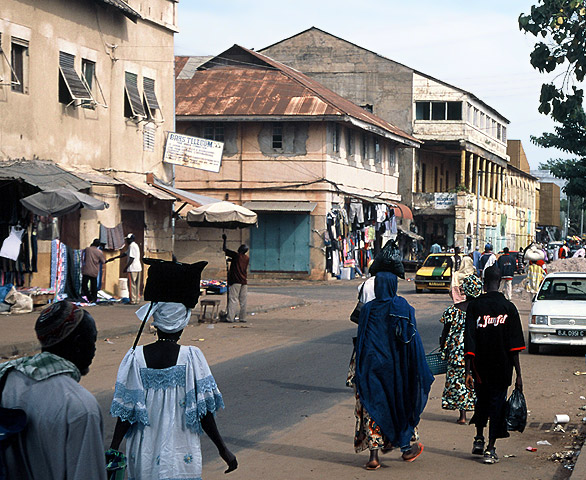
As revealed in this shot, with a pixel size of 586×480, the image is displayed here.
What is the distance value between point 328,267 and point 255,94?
8484 millimetres

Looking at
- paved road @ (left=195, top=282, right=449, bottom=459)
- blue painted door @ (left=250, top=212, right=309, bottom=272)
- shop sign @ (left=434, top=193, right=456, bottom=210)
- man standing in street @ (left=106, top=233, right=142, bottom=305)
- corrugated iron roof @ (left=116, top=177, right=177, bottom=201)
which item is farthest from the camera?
shop sign @ (left=434, top=193, right=456, bottom=210)

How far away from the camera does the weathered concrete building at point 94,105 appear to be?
2098cm

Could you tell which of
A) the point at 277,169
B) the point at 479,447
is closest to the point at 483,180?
the point at 277,169

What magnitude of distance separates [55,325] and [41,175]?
1694cm

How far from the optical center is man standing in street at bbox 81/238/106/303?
72.9 ft

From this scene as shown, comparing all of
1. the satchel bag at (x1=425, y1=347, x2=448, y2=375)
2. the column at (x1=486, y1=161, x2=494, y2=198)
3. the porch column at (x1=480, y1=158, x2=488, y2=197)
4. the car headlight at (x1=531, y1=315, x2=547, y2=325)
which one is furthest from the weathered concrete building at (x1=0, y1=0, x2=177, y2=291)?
the column at (x1=486, y1=161, x2=494, y2=198)

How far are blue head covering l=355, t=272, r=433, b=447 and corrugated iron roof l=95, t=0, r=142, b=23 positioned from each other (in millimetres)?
18139

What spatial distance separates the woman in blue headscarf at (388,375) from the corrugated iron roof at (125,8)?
18153mm

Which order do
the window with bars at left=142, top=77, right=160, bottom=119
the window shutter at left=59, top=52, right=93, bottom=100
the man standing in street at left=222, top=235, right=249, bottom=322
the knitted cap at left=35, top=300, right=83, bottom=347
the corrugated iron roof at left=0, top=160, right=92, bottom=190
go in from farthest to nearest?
the window with bars at left=142, top=77, right=160, bottom=119, the window shutter at left=59, top=52, right=93, bottom=100, the man standing in street at left=222, top=235, right=249, bottom=322, the corrugated iron roof at left=0, top=160, right=92, bottom=190, the knitted cap at left=35, top=300, right=83, bottom=347

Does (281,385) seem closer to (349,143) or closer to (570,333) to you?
(570,333)

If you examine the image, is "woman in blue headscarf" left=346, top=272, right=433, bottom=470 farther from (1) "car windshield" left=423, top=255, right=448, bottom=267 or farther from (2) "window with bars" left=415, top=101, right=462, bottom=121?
(2) "window with bars" left=415, top=101, right=462, bottom=121

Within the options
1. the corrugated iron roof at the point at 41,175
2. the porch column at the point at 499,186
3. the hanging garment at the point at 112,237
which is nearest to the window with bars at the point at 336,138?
the hanging garment at the point at 112,237

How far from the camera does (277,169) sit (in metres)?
41.2

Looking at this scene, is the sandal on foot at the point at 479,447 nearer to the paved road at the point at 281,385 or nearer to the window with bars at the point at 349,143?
the paved road at the point at 281,385
